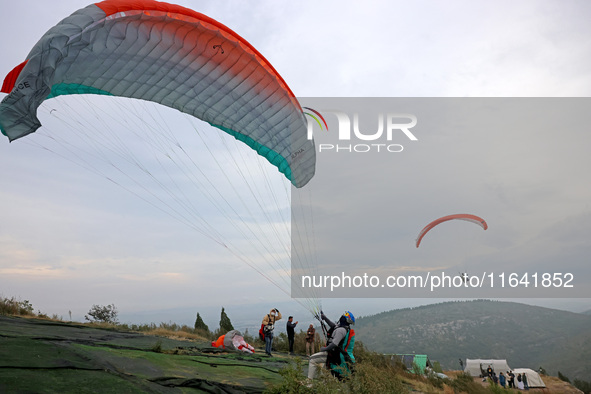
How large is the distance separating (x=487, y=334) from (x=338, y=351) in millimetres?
139742

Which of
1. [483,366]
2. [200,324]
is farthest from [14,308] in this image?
[483,366]

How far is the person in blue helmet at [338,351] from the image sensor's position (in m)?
6.91

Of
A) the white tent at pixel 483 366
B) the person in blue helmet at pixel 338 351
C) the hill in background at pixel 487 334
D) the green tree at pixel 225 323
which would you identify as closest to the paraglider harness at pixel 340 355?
the person in blue helmet at pixel 338 351

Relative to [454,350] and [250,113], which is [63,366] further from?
[454,350]

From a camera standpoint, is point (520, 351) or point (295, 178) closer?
point (295, 178)

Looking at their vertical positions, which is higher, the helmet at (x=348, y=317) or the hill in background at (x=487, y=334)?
the helmet at (x=348, y=317)

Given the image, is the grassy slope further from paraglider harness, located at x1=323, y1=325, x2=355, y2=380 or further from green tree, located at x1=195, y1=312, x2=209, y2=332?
green tree, located at x1=195, y1=312, x2=209, y2=332

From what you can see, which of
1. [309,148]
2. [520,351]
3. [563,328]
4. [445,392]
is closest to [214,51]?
[309,148]

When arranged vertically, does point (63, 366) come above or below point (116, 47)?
below

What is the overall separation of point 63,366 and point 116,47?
18.3 ft

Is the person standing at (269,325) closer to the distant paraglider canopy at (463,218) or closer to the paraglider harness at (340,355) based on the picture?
the paraglider harness at (340,355)

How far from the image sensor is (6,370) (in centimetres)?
427

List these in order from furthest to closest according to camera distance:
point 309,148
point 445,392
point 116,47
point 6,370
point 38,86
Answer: point 445,392 → point 309,148 → point 116,47 → point 38,86 → point 6,370

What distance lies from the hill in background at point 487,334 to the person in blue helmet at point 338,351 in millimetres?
101073
